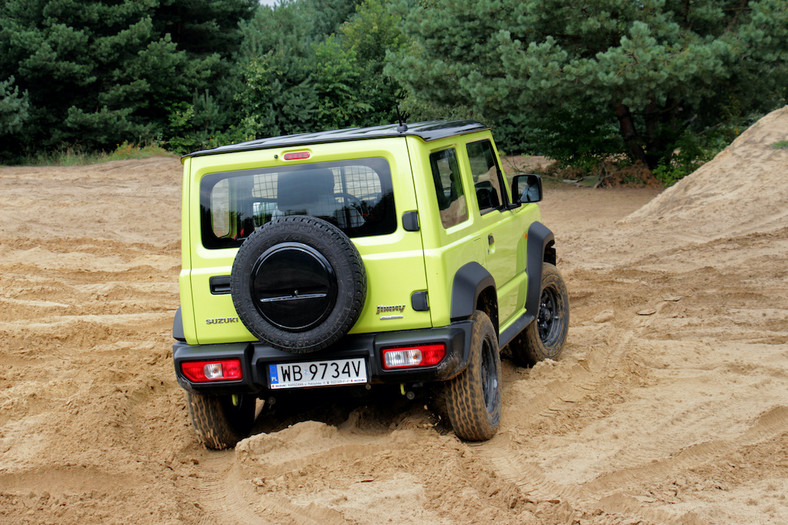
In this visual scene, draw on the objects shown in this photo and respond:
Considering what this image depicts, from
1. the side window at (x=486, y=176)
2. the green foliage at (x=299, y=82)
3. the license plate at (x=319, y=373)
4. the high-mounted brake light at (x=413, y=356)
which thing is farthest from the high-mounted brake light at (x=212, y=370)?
the green foliage at (x=299, y=82)

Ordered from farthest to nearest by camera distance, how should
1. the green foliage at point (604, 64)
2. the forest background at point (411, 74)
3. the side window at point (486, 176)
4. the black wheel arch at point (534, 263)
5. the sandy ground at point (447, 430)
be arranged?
the forest background at point (411, 74) → the green foliage at point (604, 64) → the black wheel arch at point (534, 263) → the side window at point (486, 176) → the sandy ground at point (447, 430)

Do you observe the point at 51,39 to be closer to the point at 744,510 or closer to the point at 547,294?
the point at 547,294

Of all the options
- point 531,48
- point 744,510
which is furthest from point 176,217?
point 744,510

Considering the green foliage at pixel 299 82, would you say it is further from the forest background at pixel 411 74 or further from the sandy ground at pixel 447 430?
the sandy ground at pixel 447 430

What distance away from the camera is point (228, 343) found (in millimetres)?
4898

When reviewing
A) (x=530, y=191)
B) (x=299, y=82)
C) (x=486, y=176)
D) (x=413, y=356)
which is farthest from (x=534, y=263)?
(x=299, y=82)

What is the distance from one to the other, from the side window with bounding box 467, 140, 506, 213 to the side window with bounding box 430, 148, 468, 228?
1.11 ft

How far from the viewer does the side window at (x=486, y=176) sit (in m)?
5.78

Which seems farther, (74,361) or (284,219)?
(74,361)

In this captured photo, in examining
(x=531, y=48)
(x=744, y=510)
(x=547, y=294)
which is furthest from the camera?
(x=531, y=48)

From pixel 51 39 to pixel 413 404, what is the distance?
2497 centimetres

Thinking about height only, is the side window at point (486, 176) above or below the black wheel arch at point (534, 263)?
above

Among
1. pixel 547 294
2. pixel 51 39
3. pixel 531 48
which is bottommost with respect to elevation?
pixel 547 294

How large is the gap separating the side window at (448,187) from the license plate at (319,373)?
38.2 inches
